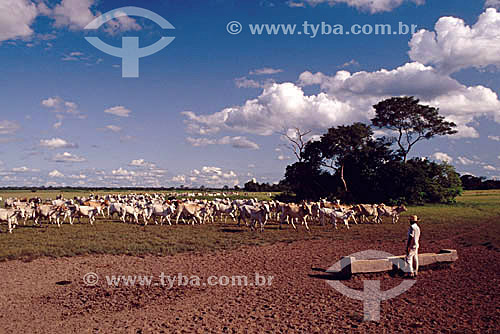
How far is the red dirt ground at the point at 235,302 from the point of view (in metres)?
7.35

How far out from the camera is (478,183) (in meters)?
97.9

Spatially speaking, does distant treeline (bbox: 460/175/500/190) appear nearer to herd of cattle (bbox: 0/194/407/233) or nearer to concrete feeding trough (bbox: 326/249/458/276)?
herd of cattle (bbox: 0/194/407/233)

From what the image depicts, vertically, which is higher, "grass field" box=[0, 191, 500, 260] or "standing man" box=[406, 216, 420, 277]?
"standing man" box=[406, 216, 420, 277]

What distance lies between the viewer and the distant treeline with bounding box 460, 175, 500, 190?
96000mm

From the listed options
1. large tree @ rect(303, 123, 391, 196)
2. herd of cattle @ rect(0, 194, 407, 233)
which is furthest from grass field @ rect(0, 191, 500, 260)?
large tree @ rect(303, 123, 391, 196)

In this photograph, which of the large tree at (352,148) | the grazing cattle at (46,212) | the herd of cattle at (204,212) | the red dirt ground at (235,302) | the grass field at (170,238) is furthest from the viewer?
the large tree at (352,148)

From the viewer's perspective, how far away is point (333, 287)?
10.0 m

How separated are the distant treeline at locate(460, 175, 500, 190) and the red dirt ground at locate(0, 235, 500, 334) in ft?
328

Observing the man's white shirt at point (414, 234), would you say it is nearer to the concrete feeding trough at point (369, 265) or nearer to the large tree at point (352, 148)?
the concrete feeding trough at point (369, 265)

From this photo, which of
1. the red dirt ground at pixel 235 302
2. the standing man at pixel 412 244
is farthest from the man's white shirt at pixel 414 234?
the red dirt ground at pixel 235 302

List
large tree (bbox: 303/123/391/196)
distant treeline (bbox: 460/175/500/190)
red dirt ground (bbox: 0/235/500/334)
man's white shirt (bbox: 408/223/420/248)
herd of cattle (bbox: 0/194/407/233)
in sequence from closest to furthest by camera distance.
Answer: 1. red dirt ground (bbox: 0/235/500/334)
2. man's white shirt (bbox: 408/223/420/248)
3. herd of cattle (bbox: 0/194/407/233)
4. large tree (bbox: 303/123/391/196)
5. distant treeline (bbox: 460/175/500/190)
